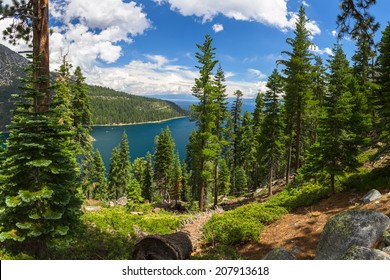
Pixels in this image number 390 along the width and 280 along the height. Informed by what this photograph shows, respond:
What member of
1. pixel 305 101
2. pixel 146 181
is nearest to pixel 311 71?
pixel 305 101

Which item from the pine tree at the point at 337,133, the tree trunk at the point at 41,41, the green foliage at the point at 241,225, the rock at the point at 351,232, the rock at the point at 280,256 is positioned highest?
the tree trunk at the point at 41,41

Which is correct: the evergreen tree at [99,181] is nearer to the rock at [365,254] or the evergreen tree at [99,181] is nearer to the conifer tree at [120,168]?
the conifer tree at [120,168]

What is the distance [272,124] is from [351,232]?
20.5m

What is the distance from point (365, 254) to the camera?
17.5 feet

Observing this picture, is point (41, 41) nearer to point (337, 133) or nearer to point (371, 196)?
point (337, 133)

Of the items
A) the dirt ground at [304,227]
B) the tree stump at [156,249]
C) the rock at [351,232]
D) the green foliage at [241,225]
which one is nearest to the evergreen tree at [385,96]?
the dirt ground at [304,227]

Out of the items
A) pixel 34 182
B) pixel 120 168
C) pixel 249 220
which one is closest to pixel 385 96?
pixel 249 220

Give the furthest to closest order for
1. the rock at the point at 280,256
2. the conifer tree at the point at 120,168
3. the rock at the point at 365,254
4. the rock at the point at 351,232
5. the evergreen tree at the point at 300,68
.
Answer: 1. the conifer tree at the point at 120,168
2. the evergreen tree at the point at 300,68
3. the rock at the point at 351,232
4. the rock at the point at 280,256
5. the rock at the point at 365,254

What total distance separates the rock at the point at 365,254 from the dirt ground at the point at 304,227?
9.76 ft

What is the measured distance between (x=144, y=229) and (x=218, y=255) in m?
6.44

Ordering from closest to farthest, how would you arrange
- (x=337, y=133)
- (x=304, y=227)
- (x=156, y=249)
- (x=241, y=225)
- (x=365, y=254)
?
(x=365, y=254) → (x=156, y=249) → (x=304, y=227) → (x=241, y=225) → (x=337, y=133)

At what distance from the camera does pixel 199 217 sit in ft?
53.2

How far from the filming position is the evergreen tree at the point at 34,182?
24.8ft

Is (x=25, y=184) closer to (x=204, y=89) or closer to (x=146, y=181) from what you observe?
(x=204, y=89)
